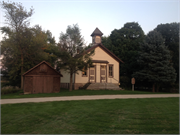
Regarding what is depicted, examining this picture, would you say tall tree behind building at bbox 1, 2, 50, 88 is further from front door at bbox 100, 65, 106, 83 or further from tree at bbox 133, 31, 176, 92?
tree at bbox 133, 31, 176, 92

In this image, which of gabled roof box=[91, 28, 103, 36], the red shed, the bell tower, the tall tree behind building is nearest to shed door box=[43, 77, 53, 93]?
the red shed

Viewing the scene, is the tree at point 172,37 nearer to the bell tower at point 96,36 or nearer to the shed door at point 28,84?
the bell tower at point 96,36

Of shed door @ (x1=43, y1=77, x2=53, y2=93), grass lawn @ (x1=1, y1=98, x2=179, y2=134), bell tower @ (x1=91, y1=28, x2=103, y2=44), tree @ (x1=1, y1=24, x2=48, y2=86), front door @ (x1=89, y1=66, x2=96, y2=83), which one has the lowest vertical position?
grass lawn @ (x1=1, y1=98, x2=179, y2=134)

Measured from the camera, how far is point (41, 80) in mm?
19750

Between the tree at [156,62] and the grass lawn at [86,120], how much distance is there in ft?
58.7

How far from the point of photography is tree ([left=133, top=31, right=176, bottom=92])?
26047mm

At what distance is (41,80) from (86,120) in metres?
13.4

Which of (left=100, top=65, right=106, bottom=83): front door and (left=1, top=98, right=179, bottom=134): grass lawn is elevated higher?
(left=100, top=65, right=106, bottom=83): front door

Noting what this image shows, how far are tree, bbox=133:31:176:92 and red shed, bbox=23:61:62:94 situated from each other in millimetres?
14299

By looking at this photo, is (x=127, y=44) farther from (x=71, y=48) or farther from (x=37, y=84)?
(x=37, y=84)

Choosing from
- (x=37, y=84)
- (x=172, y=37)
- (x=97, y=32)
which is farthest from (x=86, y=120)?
(x=172, y=37)

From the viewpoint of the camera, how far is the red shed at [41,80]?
1919cm

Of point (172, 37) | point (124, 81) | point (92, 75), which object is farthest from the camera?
point (124, 81)

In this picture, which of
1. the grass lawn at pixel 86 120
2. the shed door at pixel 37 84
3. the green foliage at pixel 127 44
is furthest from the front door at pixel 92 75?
the grass lawn at pixel 86 120
